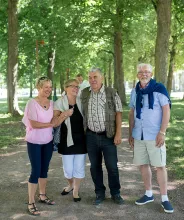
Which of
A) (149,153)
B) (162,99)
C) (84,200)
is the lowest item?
(84,200)

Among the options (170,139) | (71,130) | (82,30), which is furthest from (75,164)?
Result: (82,30)

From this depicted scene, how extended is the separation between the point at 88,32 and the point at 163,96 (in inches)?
650

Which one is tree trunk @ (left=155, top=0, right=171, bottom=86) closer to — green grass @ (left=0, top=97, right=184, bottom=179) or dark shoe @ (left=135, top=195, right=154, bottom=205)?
green grass @ (left=0, top=97, right=184, bottom=179)

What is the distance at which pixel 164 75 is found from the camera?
11.2 meters

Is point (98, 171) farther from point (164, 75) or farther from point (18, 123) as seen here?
point (18, 123)

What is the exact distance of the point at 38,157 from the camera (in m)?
4.65

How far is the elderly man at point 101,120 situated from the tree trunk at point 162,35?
6.78 metres

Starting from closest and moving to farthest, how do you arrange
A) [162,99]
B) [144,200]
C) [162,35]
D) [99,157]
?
→ [162,99]
[144,200]
[99,157]
[162,35]

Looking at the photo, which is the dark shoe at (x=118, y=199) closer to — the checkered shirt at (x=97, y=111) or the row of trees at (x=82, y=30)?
the checkered shirt at (x=97, y=111)

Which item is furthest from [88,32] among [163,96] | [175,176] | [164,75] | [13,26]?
[163,96]

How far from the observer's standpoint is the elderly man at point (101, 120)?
15.5 feet

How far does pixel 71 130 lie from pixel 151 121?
1.20m

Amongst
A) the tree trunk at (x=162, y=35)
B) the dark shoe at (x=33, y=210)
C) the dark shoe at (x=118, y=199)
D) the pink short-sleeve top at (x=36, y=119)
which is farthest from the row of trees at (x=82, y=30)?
the dark shoe at (x=33, y=210)

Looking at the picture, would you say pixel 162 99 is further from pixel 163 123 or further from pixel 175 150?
pixel 175 150
